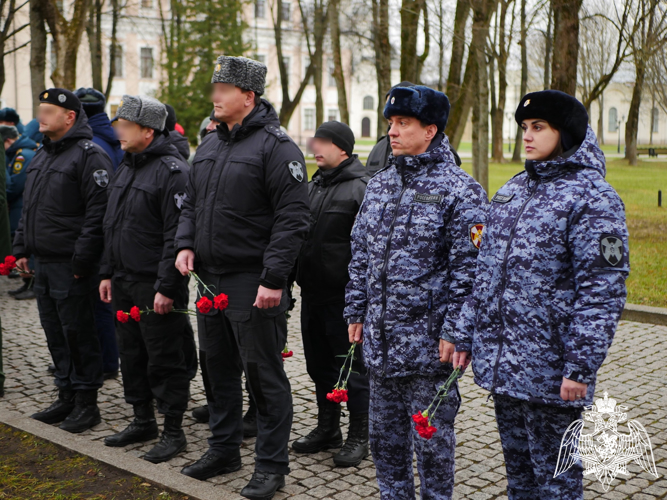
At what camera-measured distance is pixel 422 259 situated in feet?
11.6

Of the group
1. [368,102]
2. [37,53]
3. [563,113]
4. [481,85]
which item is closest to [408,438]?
[563,113]

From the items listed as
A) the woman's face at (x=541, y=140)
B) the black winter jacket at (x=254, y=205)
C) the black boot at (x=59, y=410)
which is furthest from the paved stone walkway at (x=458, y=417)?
the woman's face at (x=541, y=140)

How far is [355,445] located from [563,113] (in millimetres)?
2681

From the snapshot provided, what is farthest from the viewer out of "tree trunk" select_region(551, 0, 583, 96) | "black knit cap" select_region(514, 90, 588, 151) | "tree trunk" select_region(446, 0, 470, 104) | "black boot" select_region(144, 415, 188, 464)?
"tree trunk" select_region(446, 0, 470, 104)

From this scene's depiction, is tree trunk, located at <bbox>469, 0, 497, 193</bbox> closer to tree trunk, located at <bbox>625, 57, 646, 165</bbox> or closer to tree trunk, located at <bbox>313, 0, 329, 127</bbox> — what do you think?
tree trunk, located at <bbox>313, 0, 329, 127</bbox>

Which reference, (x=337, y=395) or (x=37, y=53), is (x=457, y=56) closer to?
(x=37, y=53)

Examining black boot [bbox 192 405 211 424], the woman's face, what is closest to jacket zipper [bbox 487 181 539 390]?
the woman's face

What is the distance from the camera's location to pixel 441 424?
3.57m

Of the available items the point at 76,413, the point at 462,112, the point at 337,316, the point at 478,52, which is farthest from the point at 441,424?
the point at 462,112

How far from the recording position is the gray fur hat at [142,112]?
5076 millimetres

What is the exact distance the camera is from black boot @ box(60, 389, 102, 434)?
5535mm

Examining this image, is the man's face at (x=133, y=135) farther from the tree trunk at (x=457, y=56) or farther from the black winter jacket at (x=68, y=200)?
the tree trunk at (x=457, y=56)

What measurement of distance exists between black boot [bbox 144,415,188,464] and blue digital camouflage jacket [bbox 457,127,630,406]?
2493mm

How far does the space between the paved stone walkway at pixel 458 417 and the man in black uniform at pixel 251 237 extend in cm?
38
